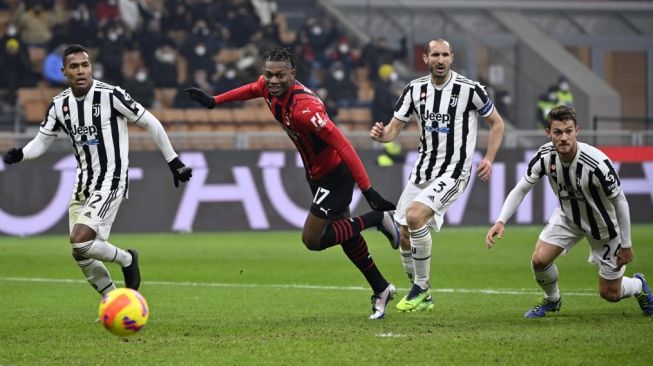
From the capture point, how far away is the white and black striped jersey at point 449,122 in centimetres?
1088

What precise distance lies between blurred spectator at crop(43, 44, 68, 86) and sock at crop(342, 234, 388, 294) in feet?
48.7

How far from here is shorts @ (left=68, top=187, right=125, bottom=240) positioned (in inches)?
389

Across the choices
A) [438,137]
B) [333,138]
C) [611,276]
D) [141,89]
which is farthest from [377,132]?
[141,89]

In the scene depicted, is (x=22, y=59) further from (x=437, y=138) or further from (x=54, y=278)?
(x=437, y=138)

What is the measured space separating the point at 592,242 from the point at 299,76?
54.5 ft

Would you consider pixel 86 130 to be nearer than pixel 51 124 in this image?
Yes

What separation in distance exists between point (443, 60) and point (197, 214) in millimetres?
10336

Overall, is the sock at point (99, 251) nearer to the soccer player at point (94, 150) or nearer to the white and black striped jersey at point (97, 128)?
the soccer player at point (94, 150)

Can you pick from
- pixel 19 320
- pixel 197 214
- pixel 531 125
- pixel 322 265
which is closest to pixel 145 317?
pixel 19 320

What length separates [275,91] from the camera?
32.1ft

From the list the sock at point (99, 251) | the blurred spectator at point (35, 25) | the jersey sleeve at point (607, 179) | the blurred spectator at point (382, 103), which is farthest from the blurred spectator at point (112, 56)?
the jersey sleeve at point (607, 179)

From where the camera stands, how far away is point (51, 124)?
1011 cm

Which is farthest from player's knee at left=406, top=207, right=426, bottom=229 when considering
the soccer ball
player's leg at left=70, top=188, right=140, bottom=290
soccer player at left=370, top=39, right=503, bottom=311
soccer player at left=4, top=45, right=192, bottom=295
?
the soccer ball

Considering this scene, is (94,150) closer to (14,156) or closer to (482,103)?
(14,156)
